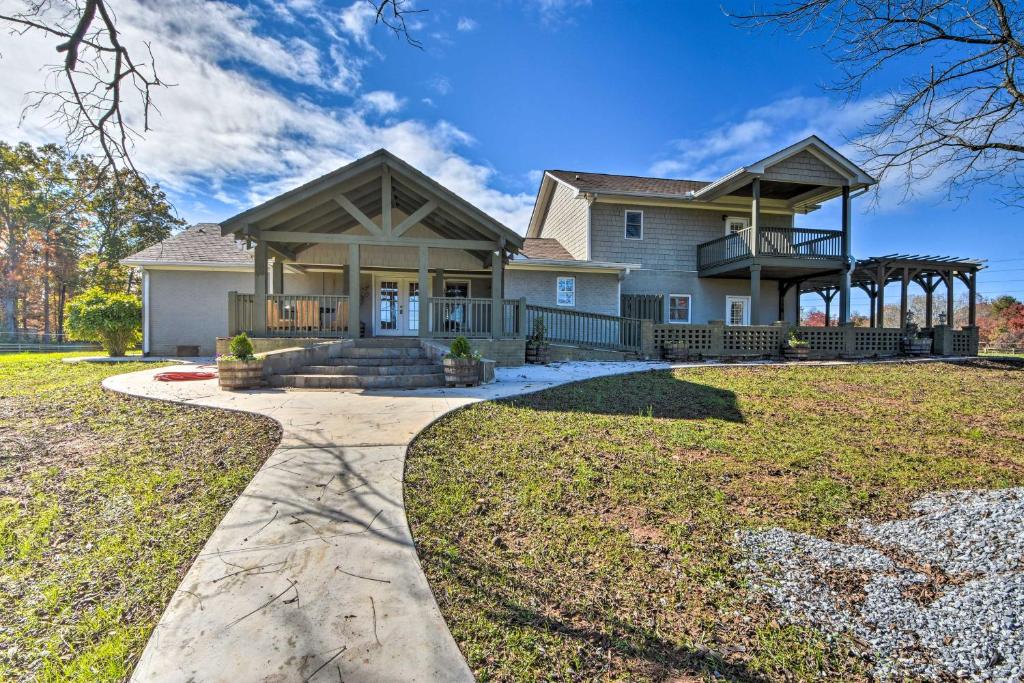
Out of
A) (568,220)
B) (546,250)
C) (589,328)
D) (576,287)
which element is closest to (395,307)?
(546,250)

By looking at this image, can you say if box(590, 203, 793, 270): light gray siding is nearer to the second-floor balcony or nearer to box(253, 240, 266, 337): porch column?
the second-floor balcony

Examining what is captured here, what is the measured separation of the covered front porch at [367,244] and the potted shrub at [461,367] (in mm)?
3158

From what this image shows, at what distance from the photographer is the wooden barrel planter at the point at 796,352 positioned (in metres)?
13.9

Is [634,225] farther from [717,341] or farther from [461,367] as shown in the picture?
[461,367]

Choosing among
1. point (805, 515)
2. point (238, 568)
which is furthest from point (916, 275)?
point (238, 568)

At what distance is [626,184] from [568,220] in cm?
268

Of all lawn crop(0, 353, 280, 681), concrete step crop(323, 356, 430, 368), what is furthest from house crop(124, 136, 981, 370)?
lawn crop(0, 353, 280, 681)

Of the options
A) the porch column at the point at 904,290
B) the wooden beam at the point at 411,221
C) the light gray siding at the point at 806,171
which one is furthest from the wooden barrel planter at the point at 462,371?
the porch column at the point at 904,290

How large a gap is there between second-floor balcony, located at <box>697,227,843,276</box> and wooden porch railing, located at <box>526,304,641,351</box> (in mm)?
5019

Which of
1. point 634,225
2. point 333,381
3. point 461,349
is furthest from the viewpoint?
point 634,225

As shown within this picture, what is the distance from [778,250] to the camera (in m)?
15.9

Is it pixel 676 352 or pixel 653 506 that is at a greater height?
pixel 676 352

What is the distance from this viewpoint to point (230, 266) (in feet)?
47.6

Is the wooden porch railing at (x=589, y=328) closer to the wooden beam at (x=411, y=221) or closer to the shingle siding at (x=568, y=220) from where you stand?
the shingle siding at (x=568, y=220)
